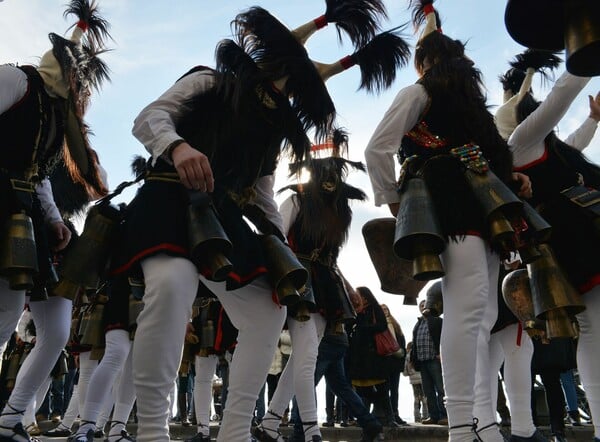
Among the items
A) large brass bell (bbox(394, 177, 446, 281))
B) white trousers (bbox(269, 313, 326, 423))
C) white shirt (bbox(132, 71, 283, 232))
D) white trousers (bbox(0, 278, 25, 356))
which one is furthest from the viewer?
white trousers (bbox(269, 313, 326, 423))

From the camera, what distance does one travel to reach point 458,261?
2.58 m

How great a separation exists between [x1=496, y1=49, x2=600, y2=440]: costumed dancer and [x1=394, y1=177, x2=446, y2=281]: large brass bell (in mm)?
741

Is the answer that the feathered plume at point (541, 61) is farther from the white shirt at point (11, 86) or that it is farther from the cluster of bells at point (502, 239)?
the white shirt at point (11, 86)

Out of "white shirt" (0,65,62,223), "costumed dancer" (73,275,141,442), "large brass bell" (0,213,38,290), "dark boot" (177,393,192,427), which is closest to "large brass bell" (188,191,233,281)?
"large brass bell" (0,213,38,290)

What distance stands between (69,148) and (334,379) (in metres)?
3.68

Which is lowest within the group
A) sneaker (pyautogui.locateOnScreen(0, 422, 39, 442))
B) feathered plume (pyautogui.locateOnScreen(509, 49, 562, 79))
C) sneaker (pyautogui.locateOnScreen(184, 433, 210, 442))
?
sneaker (pyautogui.locateOnScreen(0, 422, 39, 442))

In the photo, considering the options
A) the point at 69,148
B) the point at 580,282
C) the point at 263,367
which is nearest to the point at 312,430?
the point at 263,367

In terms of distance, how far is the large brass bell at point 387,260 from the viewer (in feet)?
10.9

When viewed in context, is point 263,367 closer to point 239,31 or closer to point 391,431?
point 239,31

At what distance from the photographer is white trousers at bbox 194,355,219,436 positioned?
5.79m

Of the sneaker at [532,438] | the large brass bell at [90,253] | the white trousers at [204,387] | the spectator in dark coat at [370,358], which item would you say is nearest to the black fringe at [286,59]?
the large brass bell at [90,253]

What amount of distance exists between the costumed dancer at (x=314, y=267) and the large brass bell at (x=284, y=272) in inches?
69.1

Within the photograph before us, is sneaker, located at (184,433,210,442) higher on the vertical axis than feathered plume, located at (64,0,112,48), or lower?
lower

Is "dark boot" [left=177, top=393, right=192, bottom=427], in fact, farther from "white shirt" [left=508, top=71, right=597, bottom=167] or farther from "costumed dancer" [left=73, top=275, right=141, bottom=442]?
"white shirt" [left=508, top=71, right=597, bottom=167]
